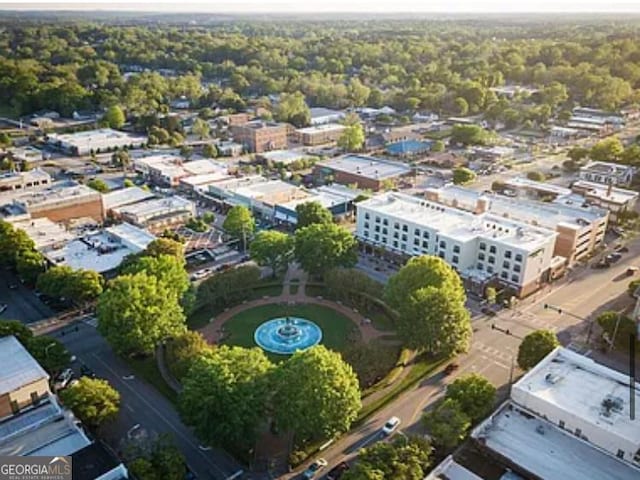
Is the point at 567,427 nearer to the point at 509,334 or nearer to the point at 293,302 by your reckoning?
the point at 509,334

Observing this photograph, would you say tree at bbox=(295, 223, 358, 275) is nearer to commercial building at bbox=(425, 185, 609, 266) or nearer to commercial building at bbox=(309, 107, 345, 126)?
commercial building at bbox=(425, 185, 609, 266)

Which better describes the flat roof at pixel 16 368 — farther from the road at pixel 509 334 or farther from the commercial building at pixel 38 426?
the road at pixel 509 334

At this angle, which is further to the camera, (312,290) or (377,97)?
(377,97)

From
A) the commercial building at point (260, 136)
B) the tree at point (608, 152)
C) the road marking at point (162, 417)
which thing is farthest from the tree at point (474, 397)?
the commercial building at point (260, 136)

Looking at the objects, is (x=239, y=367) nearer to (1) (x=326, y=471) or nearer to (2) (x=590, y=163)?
(1) (x=326, y=471)

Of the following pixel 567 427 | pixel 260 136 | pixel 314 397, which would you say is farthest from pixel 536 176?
pixel 314 397

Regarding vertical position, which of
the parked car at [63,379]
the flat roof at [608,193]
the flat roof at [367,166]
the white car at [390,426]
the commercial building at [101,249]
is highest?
the flat roof at [608,193]

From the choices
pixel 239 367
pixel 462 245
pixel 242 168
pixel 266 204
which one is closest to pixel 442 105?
pixel 242 168
